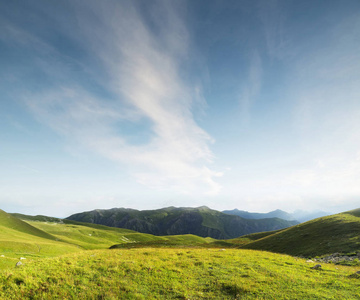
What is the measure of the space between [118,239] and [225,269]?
445 ft

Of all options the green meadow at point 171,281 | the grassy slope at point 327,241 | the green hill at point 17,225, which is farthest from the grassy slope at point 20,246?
the grassy slope at point 327,241

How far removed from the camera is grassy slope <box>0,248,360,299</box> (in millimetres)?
12984

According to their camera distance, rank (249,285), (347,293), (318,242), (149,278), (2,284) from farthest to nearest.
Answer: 1. (318,242)
2. (149,278)
3. (249,285)
4. (347,293)
5. (2,284)

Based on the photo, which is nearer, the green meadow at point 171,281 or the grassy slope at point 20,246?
the green meadow at point 171,281

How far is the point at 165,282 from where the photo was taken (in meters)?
15.4

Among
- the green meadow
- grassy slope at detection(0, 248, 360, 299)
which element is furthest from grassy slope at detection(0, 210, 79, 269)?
the green meadow

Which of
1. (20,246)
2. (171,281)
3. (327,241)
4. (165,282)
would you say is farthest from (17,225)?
(327,241)

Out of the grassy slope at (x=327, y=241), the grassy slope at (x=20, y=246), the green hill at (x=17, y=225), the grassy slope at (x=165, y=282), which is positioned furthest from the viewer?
the green hill at (x=17, y=225)

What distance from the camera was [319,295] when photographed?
1350cm

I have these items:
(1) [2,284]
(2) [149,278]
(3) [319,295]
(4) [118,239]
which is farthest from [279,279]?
(4) [118,239]

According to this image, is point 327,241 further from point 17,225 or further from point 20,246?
point 17,225

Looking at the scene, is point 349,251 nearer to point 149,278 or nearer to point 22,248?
point 149,278

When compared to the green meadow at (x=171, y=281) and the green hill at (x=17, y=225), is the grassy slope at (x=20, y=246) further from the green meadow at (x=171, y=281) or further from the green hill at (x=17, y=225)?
the green meadow at (x=171, y=281)

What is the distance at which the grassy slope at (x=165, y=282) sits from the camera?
12984mm
